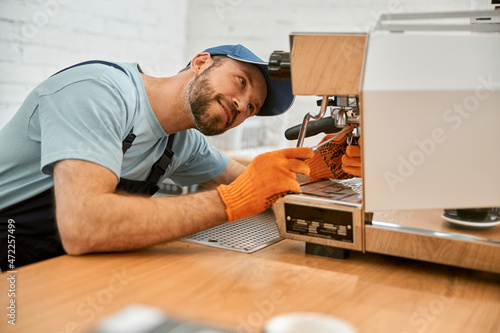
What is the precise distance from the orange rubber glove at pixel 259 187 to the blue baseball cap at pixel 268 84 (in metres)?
0.42

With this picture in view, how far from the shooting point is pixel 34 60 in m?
2.29

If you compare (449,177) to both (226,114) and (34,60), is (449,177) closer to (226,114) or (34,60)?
(226,114)

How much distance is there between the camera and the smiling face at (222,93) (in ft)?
4.56

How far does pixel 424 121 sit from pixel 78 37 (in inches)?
83.9

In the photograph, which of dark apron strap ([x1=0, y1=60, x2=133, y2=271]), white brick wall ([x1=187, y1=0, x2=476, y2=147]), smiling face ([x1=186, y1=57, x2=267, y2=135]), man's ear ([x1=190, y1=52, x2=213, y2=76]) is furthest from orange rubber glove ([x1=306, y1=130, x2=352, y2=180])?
white brick wall ([x1=187, y1=0, x2=476, y2=147])

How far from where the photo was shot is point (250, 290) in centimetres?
82

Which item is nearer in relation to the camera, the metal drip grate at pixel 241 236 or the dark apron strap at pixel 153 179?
the metal drip grate at pixel 241 236

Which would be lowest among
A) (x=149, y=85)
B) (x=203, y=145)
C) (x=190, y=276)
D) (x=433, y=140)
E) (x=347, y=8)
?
(x=190, y=276)

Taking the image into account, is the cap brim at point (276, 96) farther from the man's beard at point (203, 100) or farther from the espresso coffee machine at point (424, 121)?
the espresso coffee machine at point (424, 121)

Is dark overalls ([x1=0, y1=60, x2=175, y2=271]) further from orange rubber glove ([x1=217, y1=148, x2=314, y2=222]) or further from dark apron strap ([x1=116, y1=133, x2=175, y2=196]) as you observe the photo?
orange rubber glove ([x1=217, y1=148, x2=314, y2=222])

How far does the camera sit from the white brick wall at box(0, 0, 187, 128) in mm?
2184

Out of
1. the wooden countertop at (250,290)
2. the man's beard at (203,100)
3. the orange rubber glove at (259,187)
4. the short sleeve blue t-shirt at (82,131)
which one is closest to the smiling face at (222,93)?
the man's beard at (203,100)

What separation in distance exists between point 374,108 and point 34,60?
77.5 inches

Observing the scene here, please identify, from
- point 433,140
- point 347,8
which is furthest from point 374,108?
point 347,8
